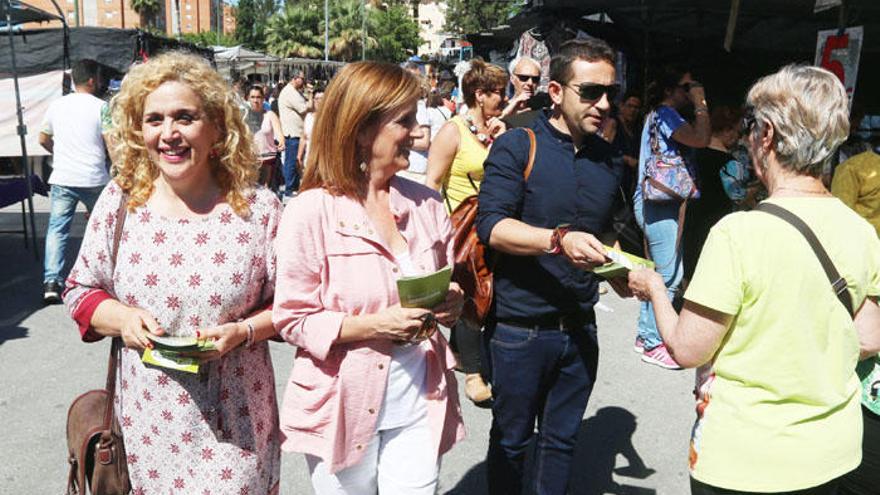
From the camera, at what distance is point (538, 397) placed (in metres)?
2.93

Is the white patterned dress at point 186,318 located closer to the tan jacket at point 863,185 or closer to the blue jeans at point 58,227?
the tan jacket at point 863,185

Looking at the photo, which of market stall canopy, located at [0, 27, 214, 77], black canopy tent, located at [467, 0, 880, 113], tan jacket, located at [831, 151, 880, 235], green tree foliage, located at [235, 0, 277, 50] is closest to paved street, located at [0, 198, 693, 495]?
tan jacket, located at [831, 151, 880, 235]

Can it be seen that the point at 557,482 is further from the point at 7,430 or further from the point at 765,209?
the point at 7,430

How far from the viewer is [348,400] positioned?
2.18 meters

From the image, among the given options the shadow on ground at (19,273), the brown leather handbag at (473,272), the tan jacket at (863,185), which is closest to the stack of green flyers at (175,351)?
the brown leather handbag at (473,272)

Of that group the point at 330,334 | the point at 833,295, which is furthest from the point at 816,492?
the point at 330,334

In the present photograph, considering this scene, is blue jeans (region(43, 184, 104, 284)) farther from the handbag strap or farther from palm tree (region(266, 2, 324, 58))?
palm tree (region(266, 2, 324, 58))

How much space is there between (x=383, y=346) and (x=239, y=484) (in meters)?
0.62

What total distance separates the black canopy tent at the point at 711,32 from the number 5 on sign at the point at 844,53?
60.8 inches

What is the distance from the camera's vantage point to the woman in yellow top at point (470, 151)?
446cm

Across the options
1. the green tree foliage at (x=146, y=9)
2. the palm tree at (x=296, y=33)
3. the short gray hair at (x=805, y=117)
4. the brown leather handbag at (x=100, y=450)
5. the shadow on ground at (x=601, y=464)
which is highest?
the green tree foliage at (x=146, y=9)

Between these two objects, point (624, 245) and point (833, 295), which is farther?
point (624, 245)

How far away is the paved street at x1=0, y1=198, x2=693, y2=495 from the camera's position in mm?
3795

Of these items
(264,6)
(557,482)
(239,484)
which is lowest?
(557,482)
